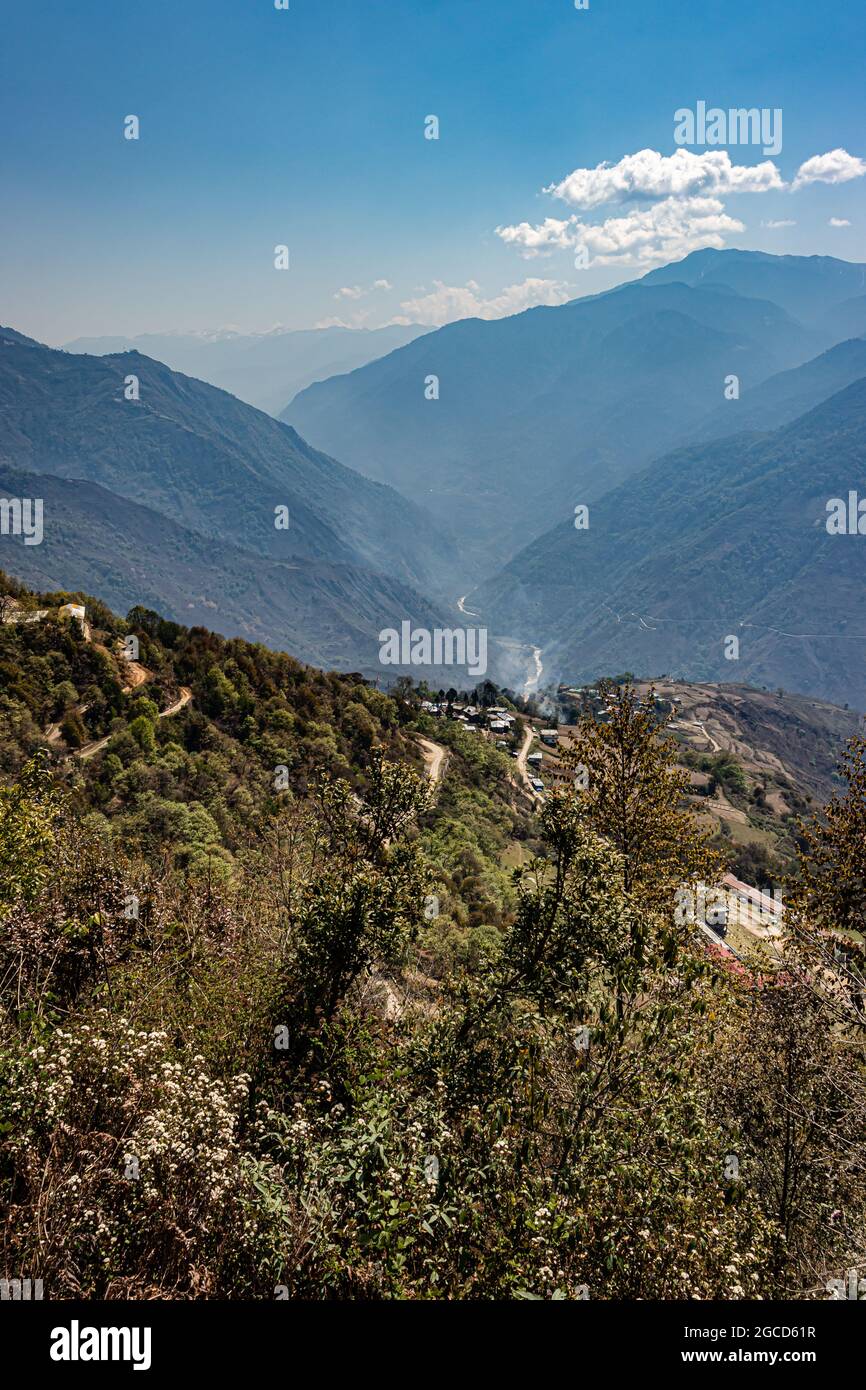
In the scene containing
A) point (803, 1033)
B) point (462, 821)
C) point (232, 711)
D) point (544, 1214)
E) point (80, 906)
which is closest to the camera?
point (544, 1214)

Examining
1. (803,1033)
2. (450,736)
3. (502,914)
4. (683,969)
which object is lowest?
(502,914)

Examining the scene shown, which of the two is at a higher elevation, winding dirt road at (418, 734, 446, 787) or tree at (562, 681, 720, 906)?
winding dirt road at (418, 734, 446, 787)

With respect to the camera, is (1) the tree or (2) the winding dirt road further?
(2) the winding dirt road

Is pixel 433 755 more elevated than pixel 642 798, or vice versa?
pixel 433 755

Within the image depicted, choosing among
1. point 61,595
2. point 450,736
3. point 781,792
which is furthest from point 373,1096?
point 781,792

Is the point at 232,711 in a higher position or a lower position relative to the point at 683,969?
higher

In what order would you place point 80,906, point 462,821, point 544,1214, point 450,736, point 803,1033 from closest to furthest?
point 544,1214
point 803,1033
point 80,906
point 462,821
point 450,736

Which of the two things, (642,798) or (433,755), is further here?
(433,755)

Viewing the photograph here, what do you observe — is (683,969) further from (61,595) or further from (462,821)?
(61,595)

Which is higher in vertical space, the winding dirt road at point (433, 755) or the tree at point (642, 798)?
the winding dirt road at point (433, 755)

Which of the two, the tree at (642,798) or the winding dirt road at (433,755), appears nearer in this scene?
the tree at (642,798)
